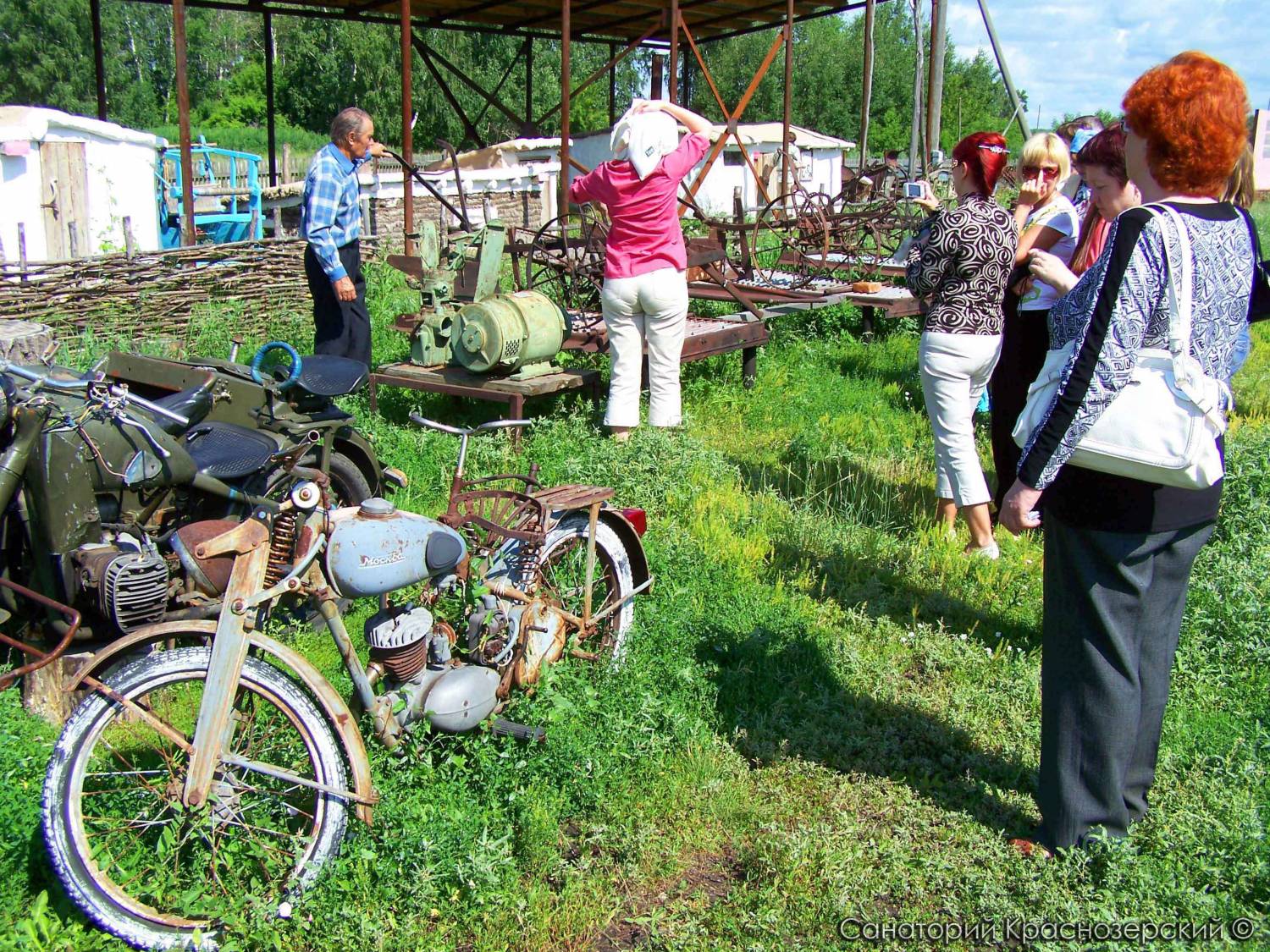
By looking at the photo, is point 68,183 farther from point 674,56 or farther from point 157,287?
point 674,56

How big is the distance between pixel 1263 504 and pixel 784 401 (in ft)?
10.6

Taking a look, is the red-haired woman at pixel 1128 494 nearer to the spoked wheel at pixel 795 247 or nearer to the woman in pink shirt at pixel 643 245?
the woman in pink shirt at pixel 643 245

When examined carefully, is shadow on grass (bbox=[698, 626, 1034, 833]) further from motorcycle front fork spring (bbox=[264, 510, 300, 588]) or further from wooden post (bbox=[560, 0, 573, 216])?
wooden post (bbox=[560, 0, 573, 216])

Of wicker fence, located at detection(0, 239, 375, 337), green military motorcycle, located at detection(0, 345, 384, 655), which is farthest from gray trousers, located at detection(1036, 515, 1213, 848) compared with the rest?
wicker fence, located at detection(0, 239, 375, 337)

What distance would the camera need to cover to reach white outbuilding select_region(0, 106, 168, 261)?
14.0 meters

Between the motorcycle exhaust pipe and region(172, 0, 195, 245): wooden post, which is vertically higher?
region(172, 0, 195, 245): wooden post

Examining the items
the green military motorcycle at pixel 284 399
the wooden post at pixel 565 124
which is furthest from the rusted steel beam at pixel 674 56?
the green military motorcycle at pixel 284 399

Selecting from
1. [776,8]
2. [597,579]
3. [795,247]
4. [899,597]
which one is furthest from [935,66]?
[597,579]

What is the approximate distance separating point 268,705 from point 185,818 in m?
0.39

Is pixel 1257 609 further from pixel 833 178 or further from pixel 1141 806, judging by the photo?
pixel 833 178

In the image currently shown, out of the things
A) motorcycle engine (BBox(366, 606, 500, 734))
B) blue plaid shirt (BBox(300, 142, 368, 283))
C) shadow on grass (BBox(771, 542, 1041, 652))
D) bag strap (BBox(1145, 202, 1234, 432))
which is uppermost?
blue plaid shirt (BBox(300, 142, 368, 283))

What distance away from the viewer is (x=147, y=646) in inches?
105

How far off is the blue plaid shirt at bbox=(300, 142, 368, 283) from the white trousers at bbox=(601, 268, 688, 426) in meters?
1.54

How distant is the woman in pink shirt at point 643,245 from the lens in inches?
231
